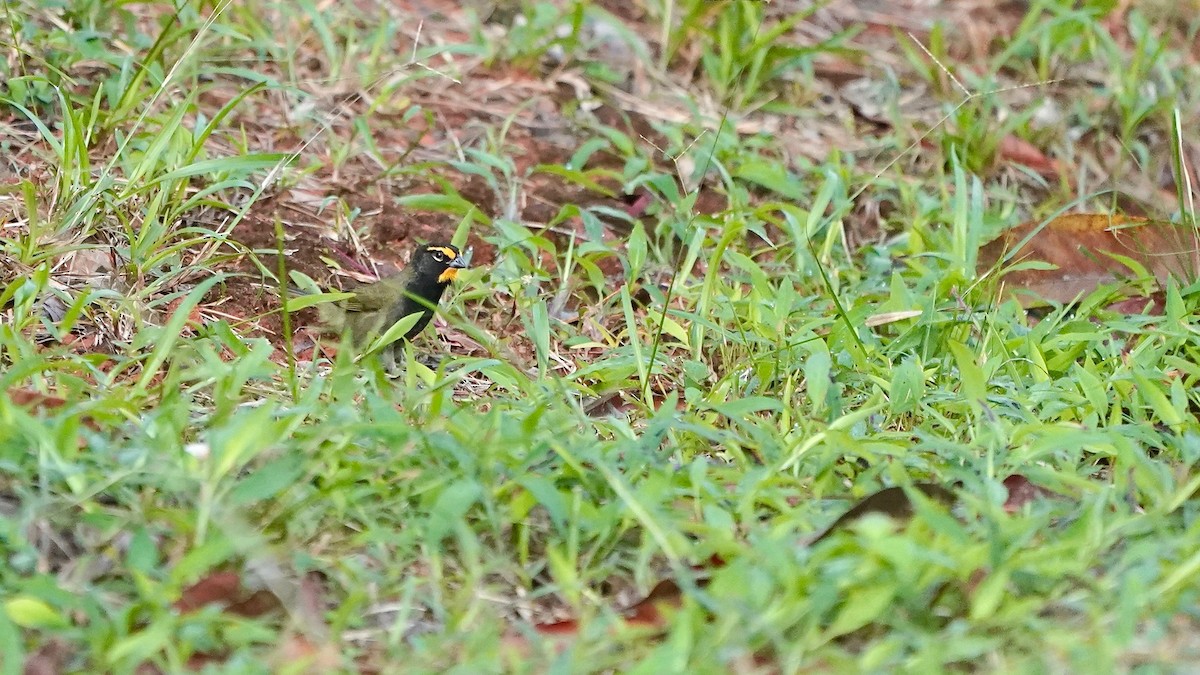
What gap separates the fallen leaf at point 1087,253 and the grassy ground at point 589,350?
0.80 feet

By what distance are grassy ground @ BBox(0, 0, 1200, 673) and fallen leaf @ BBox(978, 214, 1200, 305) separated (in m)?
0.24

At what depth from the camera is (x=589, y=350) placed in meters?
4.95

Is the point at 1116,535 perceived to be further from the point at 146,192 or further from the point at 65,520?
the point at 146,192

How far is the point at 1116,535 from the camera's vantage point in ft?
10.4

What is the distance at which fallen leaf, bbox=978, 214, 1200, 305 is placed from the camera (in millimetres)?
5133

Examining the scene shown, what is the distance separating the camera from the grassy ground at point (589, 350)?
2938 mm

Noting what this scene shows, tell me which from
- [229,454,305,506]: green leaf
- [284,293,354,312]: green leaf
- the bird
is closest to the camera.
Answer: [229,454,305,506]: green leaf

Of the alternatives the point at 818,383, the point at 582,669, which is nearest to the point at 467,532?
the point at 582,669

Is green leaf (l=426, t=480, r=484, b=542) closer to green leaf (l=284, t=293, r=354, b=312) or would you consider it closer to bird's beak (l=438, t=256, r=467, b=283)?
green leaf (l=284, t=293, r=354, b=312)

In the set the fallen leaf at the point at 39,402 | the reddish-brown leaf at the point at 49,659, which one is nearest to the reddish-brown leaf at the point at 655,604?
the reddish-brown leaf at the point at 49,659

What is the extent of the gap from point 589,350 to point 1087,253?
1894mm

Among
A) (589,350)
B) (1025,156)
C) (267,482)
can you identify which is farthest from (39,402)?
(1025,156)

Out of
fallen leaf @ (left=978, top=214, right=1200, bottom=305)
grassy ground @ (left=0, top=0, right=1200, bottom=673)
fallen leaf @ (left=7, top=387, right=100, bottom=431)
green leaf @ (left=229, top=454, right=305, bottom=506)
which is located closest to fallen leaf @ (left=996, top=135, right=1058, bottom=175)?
grassy ground @ (left=0, top=0, right=1200, bottom=673)

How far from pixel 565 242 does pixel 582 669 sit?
291 cm
